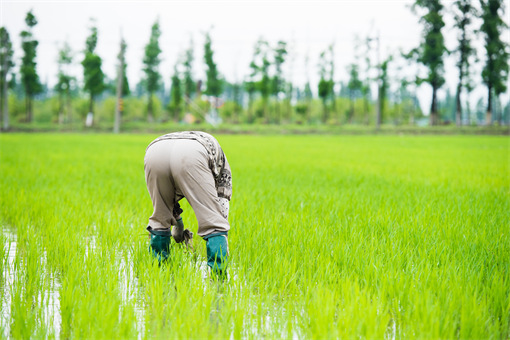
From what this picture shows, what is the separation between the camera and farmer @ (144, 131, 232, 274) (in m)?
2.04

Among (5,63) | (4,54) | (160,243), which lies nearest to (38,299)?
(160,243)

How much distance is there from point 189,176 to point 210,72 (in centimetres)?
3235

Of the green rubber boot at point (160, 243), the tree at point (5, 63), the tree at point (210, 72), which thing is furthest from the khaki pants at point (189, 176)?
the tree at point (210, 72)

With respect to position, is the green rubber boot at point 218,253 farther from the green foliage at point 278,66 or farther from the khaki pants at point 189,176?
the green foliage at point 278,66

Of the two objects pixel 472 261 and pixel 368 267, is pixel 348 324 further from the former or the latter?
pixel 472 261

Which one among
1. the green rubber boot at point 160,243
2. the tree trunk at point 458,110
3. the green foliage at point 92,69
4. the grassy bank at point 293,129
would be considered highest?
the green foliage at point 92,69

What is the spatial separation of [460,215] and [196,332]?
2.80 meters

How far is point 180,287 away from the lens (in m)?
1.92

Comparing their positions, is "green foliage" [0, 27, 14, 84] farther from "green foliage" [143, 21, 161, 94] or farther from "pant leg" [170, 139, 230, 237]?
"pant leg" [170, 139, 230, 237]

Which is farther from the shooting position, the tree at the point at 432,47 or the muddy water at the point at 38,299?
the tree at the point at 432,47

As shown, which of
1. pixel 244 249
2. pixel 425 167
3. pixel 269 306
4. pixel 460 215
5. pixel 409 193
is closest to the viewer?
pixel 269 306

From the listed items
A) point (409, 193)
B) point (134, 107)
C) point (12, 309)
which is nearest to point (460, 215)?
point (409, 193)

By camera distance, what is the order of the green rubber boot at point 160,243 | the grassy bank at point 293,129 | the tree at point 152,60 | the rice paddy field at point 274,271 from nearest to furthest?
the rice paddy field at point 274,271, the green rubber boot at point 160,243, the grassy bank at point 293,129, the tree at point 152,60

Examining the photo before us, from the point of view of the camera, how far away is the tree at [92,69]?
97.2ft
